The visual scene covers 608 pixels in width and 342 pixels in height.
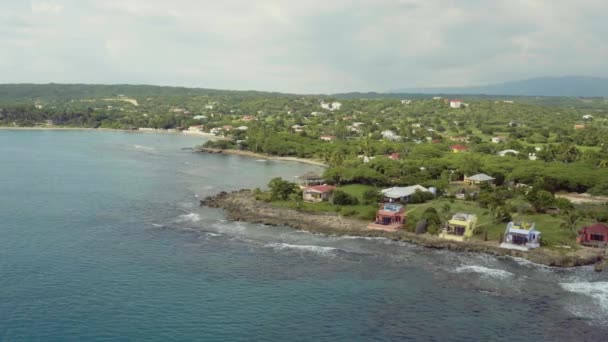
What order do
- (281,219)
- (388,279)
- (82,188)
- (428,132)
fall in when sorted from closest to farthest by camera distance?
(388,279), (281,219), (82,188), (428,132)

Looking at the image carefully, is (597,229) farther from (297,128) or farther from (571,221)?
(297,128)

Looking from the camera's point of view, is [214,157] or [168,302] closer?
[168,302]

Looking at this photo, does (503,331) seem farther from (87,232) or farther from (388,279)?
(87,232)

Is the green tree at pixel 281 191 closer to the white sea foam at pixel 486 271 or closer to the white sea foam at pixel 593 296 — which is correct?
the white sea foam at pixel 486 271

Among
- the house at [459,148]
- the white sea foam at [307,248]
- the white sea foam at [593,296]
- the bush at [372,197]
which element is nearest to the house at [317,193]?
the bush at [372,197]

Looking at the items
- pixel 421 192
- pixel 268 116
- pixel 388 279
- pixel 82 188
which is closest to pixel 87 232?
pixel 82 188
